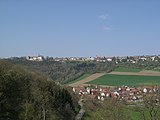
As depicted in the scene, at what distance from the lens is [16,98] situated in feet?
98.9

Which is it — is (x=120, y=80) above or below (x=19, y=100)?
below

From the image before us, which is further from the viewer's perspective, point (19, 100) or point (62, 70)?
point (62, 70)

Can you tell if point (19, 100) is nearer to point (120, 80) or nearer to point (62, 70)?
point (120, 80)

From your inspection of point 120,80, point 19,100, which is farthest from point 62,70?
point 19,100

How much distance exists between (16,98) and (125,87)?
219 ft

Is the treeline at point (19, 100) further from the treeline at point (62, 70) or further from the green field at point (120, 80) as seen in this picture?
the treeline at point (62, 70)

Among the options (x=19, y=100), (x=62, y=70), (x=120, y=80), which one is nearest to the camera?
(x=19, y=100)

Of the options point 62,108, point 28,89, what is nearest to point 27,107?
point 28,89

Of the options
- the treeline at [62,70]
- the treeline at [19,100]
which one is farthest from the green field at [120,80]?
the treeline at [19,100]

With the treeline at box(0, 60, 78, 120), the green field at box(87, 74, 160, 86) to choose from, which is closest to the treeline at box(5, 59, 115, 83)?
the green field at box(87, 74, 160, 86)

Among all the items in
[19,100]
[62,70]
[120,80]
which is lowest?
[120,80]

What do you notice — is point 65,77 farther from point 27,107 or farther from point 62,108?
point 27,107

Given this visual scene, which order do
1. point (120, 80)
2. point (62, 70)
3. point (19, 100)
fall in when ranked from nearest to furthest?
point (19, 100)
point (120, 80)
point (62, 70)

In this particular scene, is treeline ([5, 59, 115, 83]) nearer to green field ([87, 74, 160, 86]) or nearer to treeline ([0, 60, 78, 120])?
green field ([87, 74, 160, 86])
